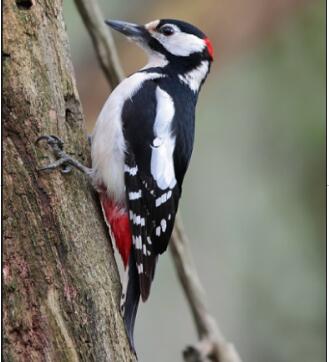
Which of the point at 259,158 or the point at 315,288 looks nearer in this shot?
the point at 315,288

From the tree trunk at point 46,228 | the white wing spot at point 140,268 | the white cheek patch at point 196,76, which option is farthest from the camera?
the white cheek patch at point 196,76

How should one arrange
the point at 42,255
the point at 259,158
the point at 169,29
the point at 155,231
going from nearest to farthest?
the point at 42,255, the point at 155,231, the point at 169,29, the point at 259,158

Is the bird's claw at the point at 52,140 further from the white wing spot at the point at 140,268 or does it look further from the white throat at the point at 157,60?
the white throat at the point at 157,60

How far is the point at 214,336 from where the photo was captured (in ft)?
→ 11.6

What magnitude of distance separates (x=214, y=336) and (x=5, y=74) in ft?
4.90

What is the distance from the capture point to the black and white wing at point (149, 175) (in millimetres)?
3102

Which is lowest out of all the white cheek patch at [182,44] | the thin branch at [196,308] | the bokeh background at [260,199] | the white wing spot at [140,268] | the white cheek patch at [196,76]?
the bokeh background at [260,199]

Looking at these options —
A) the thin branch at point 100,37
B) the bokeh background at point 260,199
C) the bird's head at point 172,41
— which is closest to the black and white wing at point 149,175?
the thin branch at point 100,37

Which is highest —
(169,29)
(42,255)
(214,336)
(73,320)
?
(169,29)

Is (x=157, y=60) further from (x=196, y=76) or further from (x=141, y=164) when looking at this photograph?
(x=141, y=164)

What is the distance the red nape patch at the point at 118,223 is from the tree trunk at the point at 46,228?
0.15m

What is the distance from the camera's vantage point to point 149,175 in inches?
125

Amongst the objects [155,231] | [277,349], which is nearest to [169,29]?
[155,231]

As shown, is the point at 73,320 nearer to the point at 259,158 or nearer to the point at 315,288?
the point at 315,288
